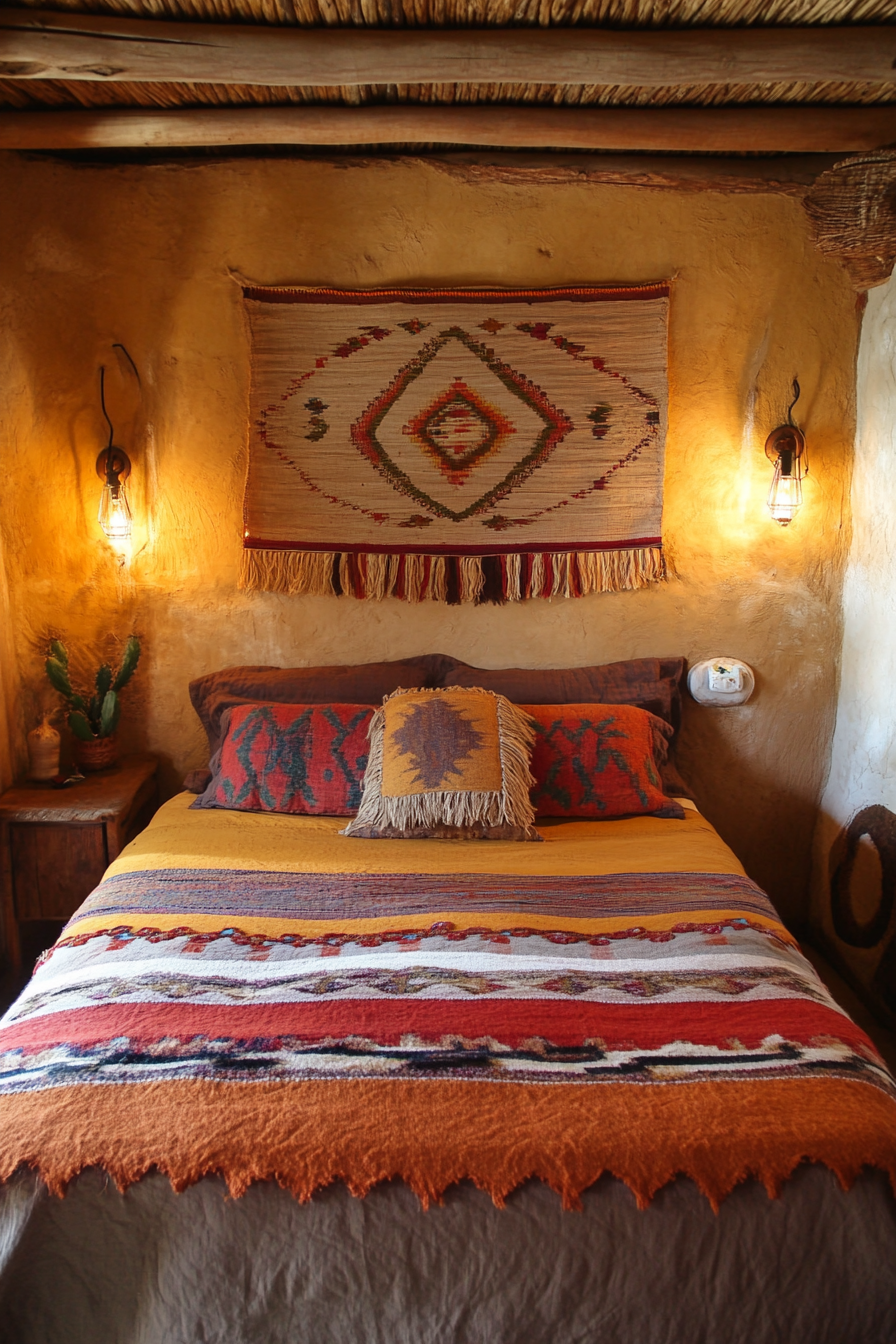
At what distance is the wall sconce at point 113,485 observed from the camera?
2943mm

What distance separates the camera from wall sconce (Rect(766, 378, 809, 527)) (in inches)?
115

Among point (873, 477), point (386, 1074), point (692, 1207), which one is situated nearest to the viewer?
point (692, 1207)

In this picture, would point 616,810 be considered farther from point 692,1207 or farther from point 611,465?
point 692,1207

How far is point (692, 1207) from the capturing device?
1.28m

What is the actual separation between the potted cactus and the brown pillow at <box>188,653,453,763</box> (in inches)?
8.9

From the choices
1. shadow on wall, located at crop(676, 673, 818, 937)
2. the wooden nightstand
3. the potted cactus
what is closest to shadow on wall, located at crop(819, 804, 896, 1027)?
shadow on wall, located at crop(676, 673, 818, 937)

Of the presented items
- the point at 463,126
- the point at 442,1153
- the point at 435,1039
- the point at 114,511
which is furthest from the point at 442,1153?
the point at 463,126

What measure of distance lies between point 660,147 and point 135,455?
1.84m

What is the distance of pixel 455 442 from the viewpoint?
9.80 ft

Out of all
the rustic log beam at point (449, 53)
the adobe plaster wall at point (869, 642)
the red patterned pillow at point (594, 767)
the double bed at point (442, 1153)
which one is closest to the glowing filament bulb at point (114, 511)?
the rustic log beam at point (449, 53)

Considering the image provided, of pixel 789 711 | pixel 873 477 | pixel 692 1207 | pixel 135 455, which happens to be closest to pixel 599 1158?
pixel 692 1207

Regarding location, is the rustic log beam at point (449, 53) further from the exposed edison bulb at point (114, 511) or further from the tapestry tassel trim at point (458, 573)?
the tapestry tassel trim at point (458, 573)

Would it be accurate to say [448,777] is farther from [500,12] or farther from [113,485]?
[500,12]

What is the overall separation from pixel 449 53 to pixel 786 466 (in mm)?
1515
